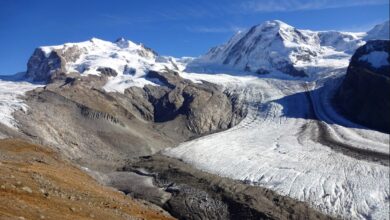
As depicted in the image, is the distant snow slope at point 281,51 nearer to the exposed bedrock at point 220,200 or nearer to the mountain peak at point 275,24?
the mountain peak at point 275,24

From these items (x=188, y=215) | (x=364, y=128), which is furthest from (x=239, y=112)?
(x=188, y=215)

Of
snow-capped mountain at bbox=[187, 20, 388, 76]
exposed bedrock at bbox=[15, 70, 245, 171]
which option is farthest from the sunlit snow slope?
snow-capped mountain at bbox=[187, 20, 388, 76]

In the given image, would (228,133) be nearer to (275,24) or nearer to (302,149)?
(302,149)

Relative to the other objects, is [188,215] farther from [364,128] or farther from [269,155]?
[364,128]

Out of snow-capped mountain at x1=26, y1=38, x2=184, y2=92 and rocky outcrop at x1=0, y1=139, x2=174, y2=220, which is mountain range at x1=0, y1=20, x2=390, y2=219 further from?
rocky outcrop at x1=0, y1=139, x2=174, y2=220

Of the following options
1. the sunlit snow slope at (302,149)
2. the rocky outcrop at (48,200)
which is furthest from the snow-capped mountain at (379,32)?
the rocky outcrop at (48,200)
